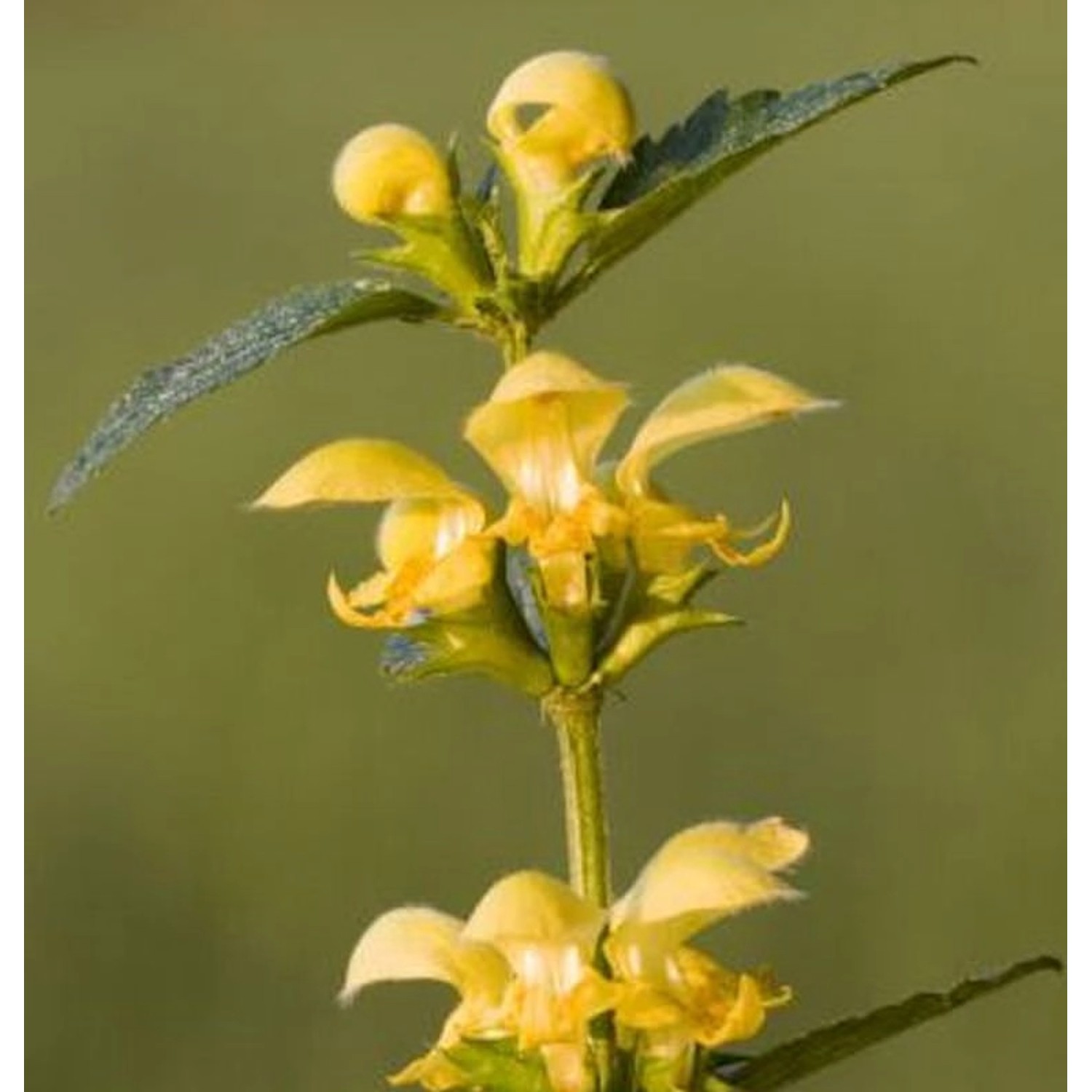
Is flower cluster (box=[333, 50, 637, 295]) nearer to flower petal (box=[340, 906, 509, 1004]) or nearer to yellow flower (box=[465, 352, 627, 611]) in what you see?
yellow flower (box=[465, 352, 627, 611])

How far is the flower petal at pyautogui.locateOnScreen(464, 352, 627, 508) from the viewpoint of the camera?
1.03 metres

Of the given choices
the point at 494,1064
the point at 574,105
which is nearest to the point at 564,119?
the point at 574,105

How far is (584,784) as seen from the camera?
40.4 inches

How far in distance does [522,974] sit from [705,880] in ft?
0.26

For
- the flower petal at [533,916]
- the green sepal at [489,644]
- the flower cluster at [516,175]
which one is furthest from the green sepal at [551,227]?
the flower petal at [533,916]

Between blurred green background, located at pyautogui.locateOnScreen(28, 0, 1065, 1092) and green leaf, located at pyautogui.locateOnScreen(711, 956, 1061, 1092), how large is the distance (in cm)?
199

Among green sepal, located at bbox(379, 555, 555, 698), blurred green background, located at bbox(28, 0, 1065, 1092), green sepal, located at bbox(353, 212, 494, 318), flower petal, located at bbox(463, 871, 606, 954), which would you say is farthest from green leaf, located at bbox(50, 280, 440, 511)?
blurred green background, located at bbox(28, 0, 1065, 1092)

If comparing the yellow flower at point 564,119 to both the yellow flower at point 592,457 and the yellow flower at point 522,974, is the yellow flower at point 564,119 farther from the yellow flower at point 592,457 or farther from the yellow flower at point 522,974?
the yellow flower at point 522,974

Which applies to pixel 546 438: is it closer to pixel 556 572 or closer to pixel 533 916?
pixel 556 572

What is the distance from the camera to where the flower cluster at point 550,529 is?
3.26 feet

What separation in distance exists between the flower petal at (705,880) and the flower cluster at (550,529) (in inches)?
2.9

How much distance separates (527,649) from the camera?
1026 mm
